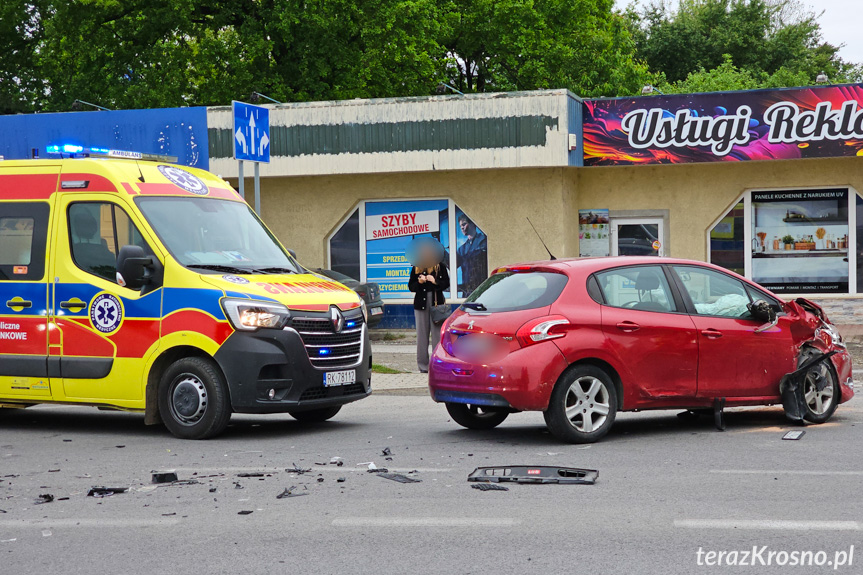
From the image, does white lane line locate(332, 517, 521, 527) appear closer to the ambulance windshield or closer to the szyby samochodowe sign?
the ambulance windshield

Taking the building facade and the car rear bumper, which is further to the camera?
the building facade

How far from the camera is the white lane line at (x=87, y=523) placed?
6.28 m

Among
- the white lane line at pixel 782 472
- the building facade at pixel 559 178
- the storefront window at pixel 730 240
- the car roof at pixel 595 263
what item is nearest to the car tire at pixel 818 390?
the car roof at pixel 595 263

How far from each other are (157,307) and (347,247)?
11944 mm

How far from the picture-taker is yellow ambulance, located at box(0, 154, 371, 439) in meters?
9.32

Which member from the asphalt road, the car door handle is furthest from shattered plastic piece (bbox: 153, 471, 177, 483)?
the car door handle

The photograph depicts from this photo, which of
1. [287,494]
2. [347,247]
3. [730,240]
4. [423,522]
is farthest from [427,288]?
[423,522]

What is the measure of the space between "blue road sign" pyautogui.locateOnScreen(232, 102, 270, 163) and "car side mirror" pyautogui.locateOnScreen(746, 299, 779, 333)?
675 centimetres

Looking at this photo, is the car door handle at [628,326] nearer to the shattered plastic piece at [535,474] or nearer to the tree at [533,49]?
the shattered plastic piece at [535,474]

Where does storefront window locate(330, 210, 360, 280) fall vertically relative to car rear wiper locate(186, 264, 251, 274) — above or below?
above

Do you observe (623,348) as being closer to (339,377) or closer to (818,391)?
(818,391)

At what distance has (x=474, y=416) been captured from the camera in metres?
9.88

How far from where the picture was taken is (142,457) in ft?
28.3

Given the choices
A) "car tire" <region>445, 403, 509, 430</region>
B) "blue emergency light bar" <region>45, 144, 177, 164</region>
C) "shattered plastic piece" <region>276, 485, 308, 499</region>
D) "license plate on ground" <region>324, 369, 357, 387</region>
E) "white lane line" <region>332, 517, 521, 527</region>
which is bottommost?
"white lane line" <region>332, 517, 521, 527</region>
